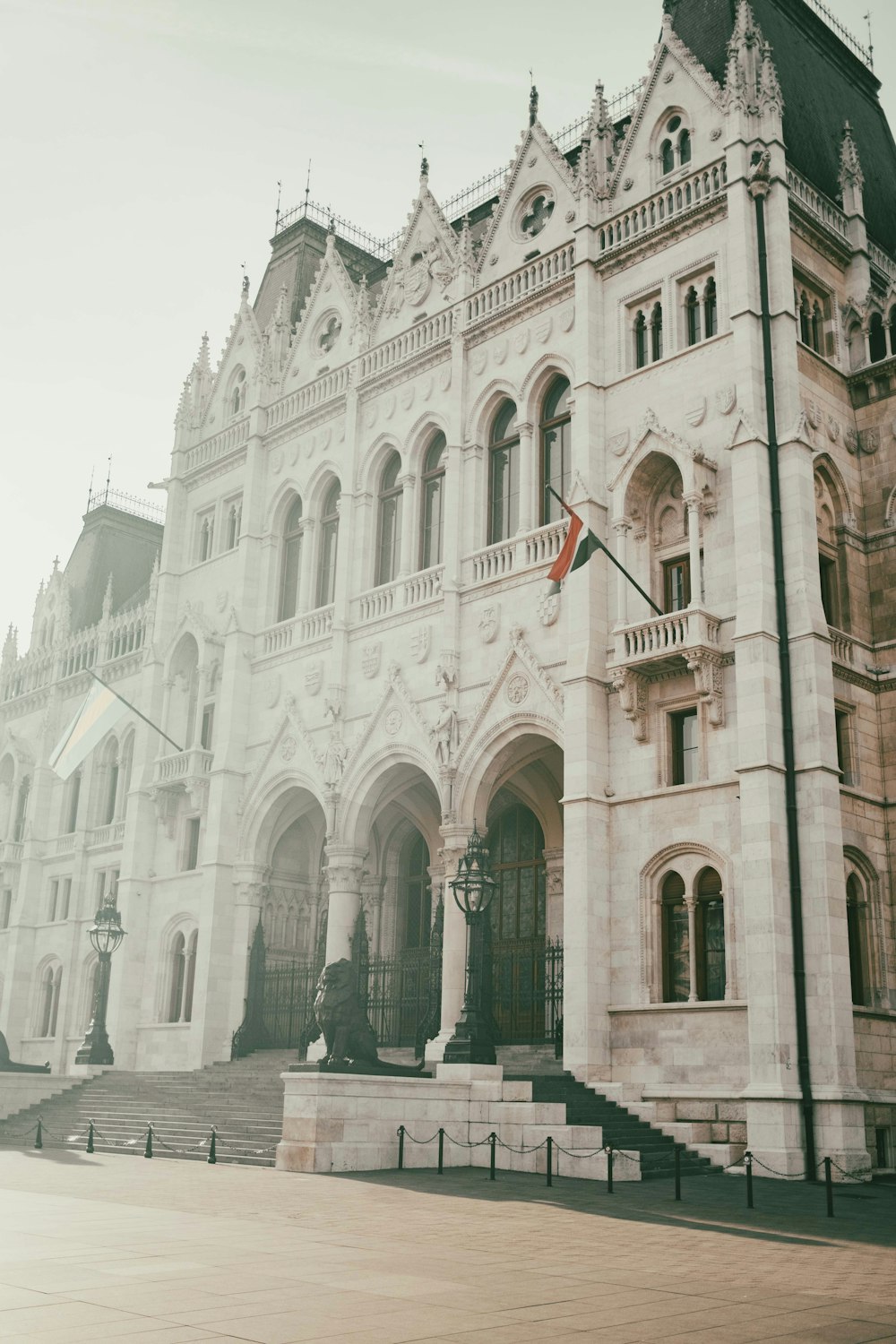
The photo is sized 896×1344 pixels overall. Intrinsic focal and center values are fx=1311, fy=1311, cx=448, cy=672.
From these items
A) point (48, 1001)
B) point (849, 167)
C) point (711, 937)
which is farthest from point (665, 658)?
point (48, 1001)

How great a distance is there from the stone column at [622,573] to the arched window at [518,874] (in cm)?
696

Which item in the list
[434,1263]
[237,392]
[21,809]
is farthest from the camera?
[21,809]

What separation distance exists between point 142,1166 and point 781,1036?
10.2 metres

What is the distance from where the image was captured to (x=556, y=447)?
94.5ft

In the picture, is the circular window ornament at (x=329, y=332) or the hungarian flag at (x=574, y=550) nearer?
the hungarian flag at (x=574, y=550)

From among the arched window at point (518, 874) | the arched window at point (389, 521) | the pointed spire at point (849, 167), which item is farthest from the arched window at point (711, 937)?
the pointed spire at point (849, 167)

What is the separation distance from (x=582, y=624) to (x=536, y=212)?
11.2m

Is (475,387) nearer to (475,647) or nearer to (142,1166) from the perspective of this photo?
(475,647)

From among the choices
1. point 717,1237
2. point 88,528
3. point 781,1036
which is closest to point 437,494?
point 781,1036

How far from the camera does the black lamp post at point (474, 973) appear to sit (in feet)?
70.7

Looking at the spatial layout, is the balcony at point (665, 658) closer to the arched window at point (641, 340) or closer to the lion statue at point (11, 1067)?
the arched window at point (641, 340)

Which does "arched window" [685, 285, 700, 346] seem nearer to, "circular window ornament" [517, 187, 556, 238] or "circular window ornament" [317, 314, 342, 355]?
"circular window ornament" [517, 187, 556, 238]

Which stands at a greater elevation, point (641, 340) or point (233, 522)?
point (233, 522)

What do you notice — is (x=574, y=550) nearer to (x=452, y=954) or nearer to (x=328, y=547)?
(x=452, y=954)
